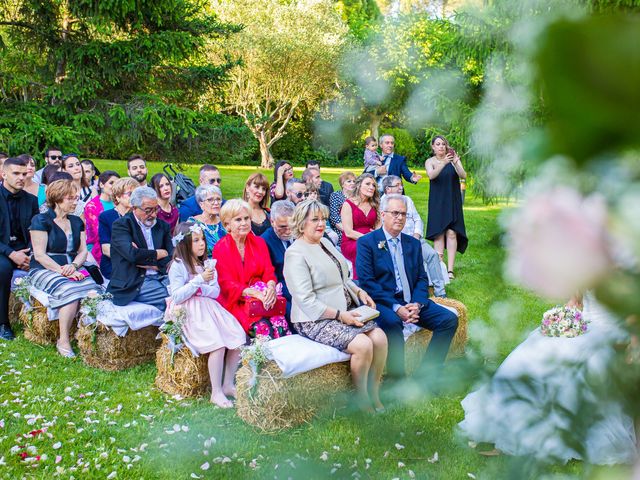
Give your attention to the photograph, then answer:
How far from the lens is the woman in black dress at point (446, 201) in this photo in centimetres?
839

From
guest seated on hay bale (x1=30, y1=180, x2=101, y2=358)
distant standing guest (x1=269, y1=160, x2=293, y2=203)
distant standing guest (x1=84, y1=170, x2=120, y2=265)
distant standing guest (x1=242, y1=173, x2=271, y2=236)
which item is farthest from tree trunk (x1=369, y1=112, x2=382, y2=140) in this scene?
guest seated on hay bale (x1=30, y1=180, x2=101, y2=358)

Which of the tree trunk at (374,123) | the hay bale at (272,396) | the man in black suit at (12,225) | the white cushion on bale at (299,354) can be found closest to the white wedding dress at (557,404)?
the hay bale at (272,396)

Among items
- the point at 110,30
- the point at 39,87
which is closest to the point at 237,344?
the point at 110,30

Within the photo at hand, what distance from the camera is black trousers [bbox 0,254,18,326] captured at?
260 inches

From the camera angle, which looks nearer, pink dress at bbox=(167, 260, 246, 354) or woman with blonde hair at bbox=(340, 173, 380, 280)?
pink dress at bbox=(167, 260, 246, 354)

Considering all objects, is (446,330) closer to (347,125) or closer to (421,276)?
(421,276)

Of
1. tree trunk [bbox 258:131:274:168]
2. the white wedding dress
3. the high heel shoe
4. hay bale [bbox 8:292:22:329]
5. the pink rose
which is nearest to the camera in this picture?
the pink rose

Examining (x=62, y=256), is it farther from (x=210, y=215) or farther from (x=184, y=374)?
(x=184, y=374)

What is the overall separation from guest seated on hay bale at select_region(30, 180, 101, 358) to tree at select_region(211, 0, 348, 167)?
20.3 metres

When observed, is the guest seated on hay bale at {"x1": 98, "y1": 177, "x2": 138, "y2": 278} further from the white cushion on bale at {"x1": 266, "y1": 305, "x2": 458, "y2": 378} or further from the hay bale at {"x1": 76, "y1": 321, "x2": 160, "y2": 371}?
the white cushion on bale at {"x1": 266, "y1": 305, "x2": 458, "y2": 378}

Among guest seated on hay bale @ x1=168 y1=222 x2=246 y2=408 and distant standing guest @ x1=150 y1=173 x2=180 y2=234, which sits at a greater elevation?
distant standing guest @ x1=150 y1=173 x2=180 y2=234

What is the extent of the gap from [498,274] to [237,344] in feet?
16.0

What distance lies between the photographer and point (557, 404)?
16.9 inches

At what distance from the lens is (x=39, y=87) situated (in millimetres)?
13602
